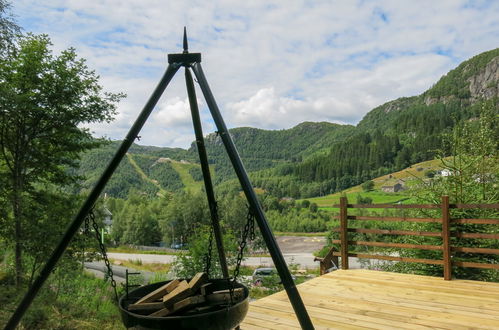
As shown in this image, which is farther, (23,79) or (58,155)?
(58,155)

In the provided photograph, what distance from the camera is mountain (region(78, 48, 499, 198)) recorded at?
206 ft

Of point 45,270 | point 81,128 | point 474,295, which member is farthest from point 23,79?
point 474,295

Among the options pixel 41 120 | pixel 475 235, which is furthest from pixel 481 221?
pixel 41 120

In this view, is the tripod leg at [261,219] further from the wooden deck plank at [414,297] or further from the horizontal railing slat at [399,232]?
the horizontal railing slat at [399,232]

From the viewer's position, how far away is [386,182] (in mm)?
61031

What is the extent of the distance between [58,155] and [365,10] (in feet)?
21.1

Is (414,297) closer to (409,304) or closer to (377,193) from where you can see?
(409,304)

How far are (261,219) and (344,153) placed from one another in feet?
250

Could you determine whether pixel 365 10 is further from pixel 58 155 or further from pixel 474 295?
pixel 58 155

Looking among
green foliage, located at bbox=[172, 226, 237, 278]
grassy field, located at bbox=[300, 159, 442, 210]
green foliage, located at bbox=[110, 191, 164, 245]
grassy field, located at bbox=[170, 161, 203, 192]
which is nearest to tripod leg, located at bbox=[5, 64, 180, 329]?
green foliage, located at bbox=[172, 226, 237, 278]

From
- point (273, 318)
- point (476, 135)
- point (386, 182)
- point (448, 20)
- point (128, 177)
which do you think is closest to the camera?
point (273, 318)

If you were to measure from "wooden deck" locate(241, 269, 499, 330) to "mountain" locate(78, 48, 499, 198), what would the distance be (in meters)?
40.4

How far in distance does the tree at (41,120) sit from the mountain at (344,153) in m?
35.6

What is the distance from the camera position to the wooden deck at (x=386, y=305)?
118 inches
